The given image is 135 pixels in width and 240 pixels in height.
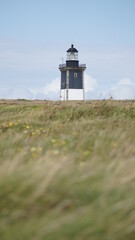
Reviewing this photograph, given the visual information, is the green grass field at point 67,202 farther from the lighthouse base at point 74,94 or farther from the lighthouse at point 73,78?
the lighthouse at point 73,78

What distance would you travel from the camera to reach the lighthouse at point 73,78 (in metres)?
63.8

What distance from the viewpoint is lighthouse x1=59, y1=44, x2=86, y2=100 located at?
6378 cm

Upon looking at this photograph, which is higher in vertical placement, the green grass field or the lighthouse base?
the lighthouse base

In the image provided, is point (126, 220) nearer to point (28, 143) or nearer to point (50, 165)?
point (50, 165)

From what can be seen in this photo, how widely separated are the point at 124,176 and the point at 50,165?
0.77 m

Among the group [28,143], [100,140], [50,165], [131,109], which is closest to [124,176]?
[50,165]

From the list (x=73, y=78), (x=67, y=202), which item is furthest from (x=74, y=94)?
(x=67, y=202)

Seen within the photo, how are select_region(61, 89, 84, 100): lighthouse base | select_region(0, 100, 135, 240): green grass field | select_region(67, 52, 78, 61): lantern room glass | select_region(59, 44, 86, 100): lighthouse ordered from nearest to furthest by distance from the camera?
1. select_region(0, 100, 135, 240): green grass field
2. select_region(61, 89, 84, 100): lighthouse base
3. select_region(59, 44, 86, 100): lighthouse
4. select_region(67, 52, 78, 61): lantern room glass

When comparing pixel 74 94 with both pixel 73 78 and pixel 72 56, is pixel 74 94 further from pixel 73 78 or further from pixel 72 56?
pixel 72 56

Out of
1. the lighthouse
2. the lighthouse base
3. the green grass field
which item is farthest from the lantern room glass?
the green grass field

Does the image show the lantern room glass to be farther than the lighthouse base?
Yes

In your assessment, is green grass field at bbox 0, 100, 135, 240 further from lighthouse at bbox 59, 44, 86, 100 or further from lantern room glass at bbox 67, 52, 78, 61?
lantern room glass at bbox 67, 52, 78, 61

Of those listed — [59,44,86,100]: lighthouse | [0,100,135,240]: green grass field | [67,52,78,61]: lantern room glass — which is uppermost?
[67,52,78,61]: lantern room glass

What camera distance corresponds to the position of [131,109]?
1389 cm
